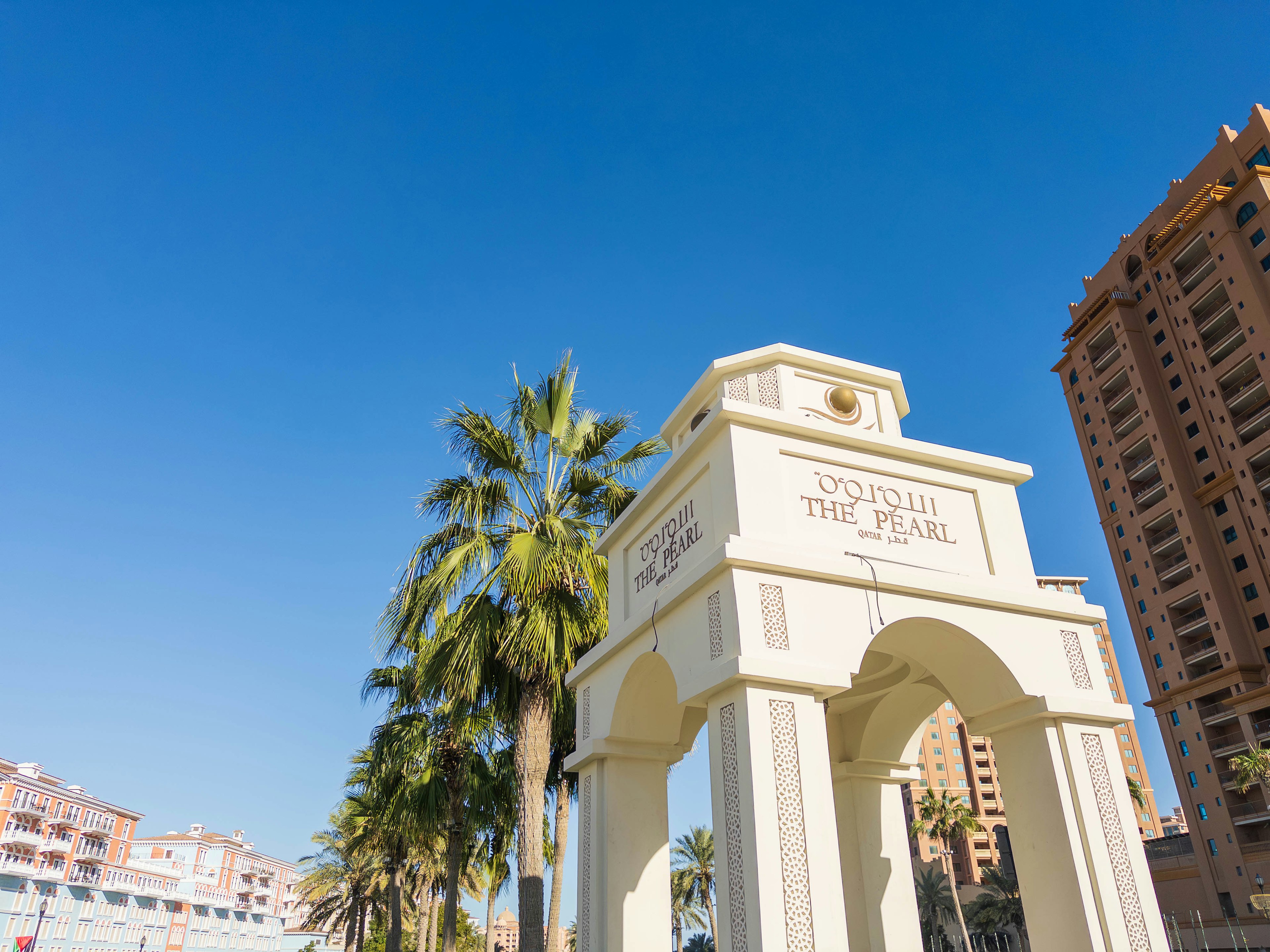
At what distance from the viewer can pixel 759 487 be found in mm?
8094

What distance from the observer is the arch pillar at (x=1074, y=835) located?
7.27 metres

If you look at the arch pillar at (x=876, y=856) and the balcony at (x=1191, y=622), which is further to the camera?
the balcony at (x=1191, y=622)

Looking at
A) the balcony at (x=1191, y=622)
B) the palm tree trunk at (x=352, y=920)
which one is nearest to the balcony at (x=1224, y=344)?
the balcony at (x=1191, y=622)

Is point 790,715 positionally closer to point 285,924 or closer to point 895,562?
point 895,562

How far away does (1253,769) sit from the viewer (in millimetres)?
39844

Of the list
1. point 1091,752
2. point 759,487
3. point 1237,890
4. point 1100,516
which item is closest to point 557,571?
point 759,487

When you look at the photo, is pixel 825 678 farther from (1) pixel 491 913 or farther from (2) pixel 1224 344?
(2) pixel 1224 344

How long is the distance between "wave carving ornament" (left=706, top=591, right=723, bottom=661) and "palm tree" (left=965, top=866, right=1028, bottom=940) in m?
62.1

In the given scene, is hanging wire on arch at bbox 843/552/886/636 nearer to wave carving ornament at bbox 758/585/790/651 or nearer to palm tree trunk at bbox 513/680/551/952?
wave carving ornament at bbox 758/585/790/651

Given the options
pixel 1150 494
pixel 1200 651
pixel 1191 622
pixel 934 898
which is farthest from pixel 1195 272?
pixel 934 898

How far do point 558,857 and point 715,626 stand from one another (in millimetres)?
10101

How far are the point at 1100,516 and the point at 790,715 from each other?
5854 centimetres

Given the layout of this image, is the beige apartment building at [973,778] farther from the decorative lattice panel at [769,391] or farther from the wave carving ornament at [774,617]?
the wave carving ornament at [774,617]

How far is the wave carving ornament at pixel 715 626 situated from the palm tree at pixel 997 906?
62077 mm
